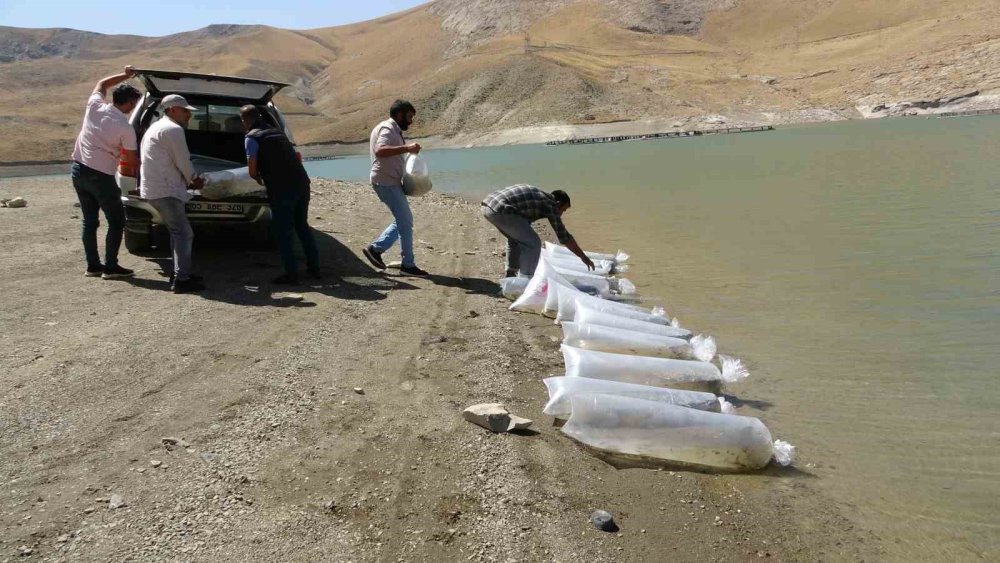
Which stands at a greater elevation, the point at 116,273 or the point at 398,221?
the point at 398,221

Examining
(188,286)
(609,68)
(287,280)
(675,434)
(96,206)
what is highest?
(609,68)

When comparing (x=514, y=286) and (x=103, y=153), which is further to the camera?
(x=514, y=286)

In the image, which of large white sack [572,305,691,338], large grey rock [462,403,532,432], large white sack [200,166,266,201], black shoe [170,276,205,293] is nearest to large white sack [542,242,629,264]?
large white sack [572,305,691,338]

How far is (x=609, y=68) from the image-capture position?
110062mm

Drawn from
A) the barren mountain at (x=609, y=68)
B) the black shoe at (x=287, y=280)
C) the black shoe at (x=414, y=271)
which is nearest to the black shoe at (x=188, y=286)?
the black shoe at (x=287, y=280)

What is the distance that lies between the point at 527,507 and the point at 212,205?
6.11 metres

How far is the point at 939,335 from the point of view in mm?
7152

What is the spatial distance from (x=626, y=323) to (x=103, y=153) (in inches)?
223

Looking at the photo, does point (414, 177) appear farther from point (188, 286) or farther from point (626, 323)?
point (626, 323)

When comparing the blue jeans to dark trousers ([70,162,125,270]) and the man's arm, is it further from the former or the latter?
the man's arm

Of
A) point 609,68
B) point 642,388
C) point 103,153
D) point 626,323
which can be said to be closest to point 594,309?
point 626,323

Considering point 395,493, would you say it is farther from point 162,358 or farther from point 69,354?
point 69,354

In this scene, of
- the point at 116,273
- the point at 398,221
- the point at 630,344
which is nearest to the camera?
the point at 630,344

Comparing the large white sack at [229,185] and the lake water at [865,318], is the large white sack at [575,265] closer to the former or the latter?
the lake water at [865,318]
